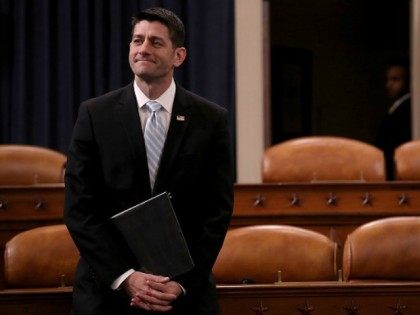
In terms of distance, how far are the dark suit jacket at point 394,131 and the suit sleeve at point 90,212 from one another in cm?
318

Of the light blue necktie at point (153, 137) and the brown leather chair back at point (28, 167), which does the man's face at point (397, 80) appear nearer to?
the brown leather chair back at point (28, 167)

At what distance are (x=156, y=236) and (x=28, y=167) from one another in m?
1.96

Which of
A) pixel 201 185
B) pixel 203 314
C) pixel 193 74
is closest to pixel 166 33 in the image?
pixel 201 185

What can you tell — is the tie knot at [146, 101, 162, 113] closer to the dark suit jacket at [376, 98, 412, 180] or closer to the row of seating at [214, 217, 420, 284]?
the row of seating at [214, 217, 420, 284]

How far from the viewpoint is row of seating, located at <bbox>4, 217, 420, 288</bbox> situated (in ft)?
10.0

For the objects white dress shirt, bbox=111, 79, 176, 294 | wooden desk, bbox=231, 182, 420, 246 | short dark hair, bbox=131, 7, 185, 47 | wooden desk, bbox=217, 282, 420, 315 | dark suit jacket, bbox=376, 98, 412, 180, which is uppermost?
short dark hair, bbox=131, 7, 185, 47

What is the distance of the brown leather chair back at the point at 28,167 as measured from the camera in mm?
4348

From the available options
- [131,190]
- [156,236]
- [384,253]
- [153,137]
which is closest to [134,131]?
[153,137]

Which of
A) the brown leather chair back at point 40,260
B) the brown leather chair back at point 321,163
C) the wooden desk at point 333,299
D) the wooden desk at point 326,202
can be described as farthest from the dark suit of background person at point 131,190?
the brown leather chair back at point 321,163

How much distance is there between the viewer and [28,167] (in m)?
4.37

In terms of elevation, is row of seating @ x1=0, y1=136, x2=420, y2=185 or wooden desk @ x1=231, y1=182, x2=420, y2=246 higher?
row of seating @ x1=0, y1=136, x2=420, y2=185

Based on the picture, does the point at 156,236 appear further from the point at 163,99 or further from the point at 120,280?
the point at 163,99

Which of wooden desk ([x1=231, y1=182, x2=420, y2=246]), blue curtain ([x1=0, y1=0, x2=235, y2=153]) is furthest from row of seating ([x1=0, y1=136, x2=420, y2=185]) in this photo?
blue curtain ([x1=0, y1=0, x2=235, y2=153])

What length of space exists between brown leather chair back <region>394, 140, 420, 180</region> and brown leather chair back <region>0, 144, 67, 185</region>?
4.99 ft
